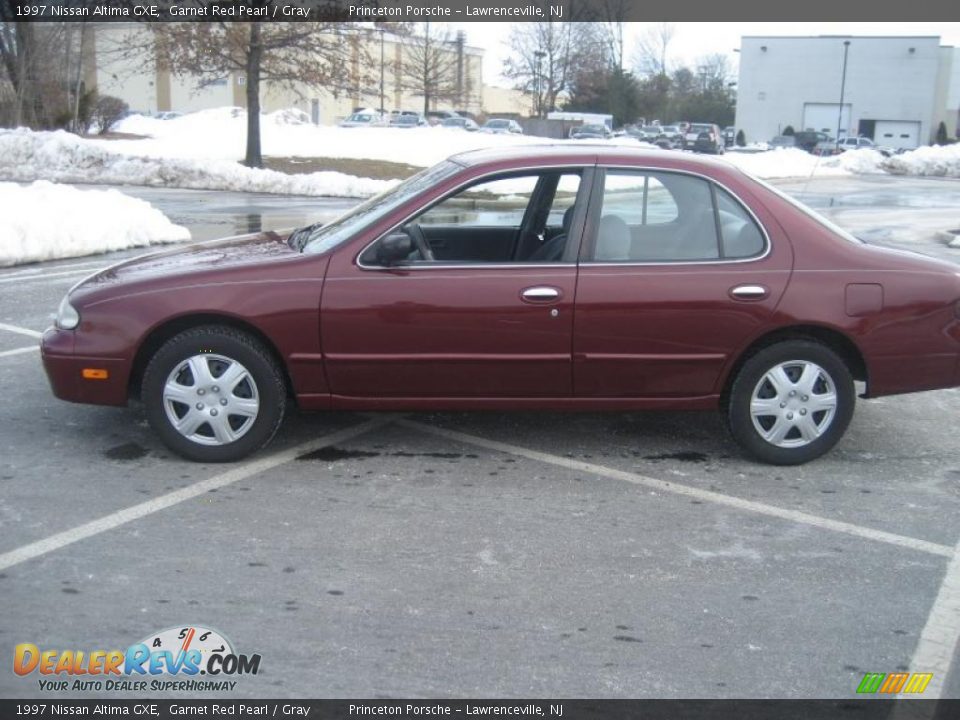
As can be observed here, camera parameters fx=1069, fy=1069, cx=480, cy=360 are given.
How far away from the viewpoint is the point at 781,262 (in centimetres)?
535

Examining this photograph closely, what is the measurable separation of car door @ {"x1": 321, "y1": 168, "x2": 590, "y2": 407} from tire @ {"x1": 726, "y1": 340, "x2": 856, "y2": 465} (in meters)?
0.93

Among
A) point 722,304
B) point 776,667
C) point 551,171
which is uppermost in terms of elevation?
point 551,171

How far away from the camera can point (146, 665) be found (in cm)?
343

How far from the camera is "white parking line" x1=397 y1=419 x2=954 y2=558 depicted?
4598 mm

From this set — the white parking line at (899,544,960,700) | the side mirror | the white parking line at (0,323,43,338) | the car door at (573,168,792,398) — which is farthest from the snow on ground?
the white parking line at (899,544,960,700)

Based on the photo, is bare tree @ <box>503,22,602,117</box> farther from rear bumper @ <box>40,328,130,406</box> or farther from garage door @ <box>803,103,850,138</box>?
rear bumper @ <box>40,328,130,406</box>

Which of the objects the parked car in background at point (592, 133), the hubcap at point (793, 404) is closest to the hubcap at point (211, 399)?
the hubcap at point (793, 404)

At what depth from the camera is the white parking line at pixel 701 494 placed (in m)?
4.60

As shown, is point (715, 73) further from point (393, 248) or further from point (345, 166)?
point (393, 248)

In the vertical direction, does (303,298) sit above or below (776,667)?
above

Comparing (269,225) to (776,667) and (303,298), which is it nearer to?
(303,298)

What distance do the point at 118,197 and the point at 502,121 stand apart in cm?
4514

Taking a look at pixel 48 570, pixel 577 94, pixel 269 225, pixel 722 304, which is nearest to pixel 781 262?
pixel 722 304

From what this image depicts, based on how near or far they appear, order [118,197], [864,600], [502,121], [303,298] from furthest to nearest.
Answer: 1. [502,121]
2. [118,197]
3. [303,298]
4. [864,600]
